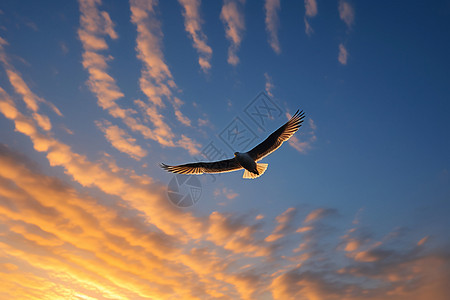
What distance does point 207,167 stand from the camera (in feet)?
86.5

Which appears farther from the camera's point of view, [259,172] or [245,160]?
[259,172]

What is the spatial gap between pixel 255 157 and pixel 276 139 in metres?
2.04

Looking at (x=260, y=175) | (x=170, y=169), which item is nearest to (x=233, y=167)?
(x=260, y=175)

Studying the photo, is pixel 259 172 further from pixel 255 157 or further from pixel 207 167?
Answer: pixel 207 167

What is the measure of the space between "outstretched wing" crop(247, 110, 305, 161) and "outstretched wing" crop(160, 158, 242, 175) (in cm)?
161

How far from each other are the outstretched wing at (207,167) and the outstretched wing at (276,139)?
5.27 ft

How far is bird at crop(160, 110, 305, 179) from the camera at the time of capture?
24.3 meters

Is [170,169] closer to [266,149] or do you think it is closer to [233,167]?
[233,167]

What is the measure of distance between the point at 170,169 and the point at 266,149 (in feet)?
25.4

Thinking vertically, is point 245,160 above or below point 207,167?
below

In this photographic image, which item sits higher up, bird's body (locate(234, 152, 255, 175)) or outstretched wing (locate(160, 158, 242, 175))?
outstretched wing (locate(160, 158, 242, 175))

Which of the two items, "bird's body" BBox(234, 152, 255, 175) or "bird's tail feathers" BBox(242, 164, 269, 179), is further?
"bird's tail feathers" BBox(242, 164, 269, 179)

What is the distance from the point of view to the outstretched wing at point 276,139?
80.3 feet

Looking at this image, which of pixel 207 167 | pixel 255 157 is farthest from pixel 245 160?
pixel 207 167
